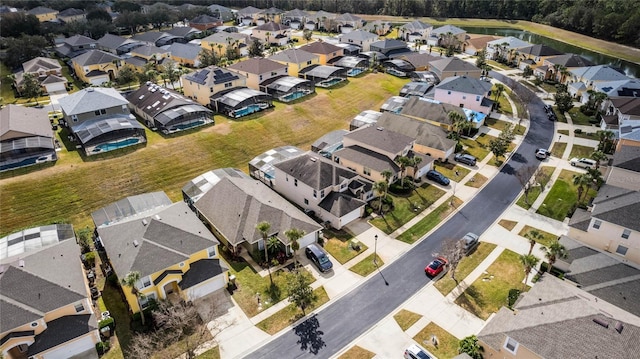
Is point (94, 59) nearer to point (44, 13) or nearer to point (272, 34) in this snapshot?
point (272, 34)

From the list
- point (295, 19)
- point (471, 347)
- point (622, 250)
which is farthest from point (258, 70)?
point (295, 19)

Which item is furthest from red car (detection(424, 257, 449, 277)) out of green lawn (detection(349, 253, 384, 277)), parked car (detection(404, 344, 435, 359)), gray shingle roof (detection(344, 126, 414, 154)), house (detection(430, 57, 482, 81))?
house (detection(430, 57, 482, 81))

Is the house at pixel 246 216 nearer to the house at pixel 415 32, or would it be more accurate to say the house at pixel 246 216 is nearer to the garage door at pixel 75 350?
the garage door at pixel 75 350

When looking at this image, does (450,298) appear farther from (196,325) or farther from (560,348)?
(196,325)

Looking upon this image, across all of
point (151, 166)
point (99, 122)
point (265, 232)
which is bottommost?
point (151, 166)

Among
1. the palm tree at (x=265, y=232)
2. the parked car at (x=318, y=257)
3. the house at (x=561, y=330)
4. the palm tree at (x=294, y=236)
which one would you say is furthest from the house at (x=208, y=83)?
the house at (x=561, y=330)
